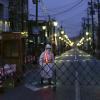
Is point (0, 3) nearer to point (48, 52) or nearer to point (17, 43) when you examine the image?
point (17, 43)

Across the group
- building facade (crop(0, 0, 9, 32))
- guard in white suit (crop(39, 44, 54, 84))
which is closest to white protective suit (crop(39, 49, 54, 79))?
guard in white suit (crop(39, 44, 54, 84))

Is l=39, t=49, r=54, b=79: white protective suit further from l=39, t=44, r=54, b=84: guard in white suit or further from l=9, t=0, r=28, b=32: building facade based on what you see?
l=9, t=0, r=28, b=32: building facade

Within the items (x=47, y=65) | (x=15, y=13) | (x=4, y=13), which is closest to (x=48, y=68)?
(x=47, y=65)

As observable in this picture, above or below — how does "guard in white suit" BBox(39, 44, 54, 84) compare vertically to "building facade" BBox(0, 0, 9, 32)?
below

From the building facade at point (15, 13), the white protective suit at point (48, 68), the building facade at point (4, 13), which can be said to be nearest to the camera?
the white protective suit at point (48, 68)

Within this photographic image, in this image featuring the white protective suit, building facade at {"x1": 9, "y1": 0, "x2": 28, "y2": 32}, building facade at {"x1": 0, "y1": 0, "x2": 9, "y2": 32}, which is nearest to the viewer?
the white protective suit

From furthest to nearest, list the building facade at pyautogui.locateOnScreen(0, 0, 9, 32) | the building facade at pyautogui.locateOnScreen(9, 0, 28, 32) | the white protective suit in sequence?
the building facade at pyautogui.locateOnScreen(9, 0, 28, 32) → the building facade at pyautogui.locateOnScreen(0, 0, 9, 32) → the white protective suit

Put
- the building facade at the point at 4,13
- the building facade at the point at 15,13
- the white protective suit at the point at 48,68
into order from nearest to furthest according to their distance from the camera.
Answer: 1. the white protective suit at the point at 48,68
2. the building facade at the point at 4,13
3. the building facade at the point at 15,13

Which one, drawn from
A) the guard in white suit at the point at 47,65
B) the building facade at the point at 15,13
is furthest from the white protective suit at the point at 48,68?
the building facade at the point at 15,13

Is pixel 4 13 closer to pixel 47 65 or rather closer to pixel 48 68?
pixel 47 65

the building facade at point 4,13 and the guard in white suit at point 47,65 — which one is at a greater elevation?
the building facade at point 4,13

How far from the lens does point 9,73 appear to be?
79.7 ft

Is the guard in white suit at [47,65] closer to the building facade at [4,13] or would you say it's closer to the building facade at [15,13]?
the building facade at [4,13]

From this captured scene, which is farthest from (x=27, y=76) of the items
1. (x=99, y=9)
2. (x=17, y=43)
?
(x=99, y=9)
